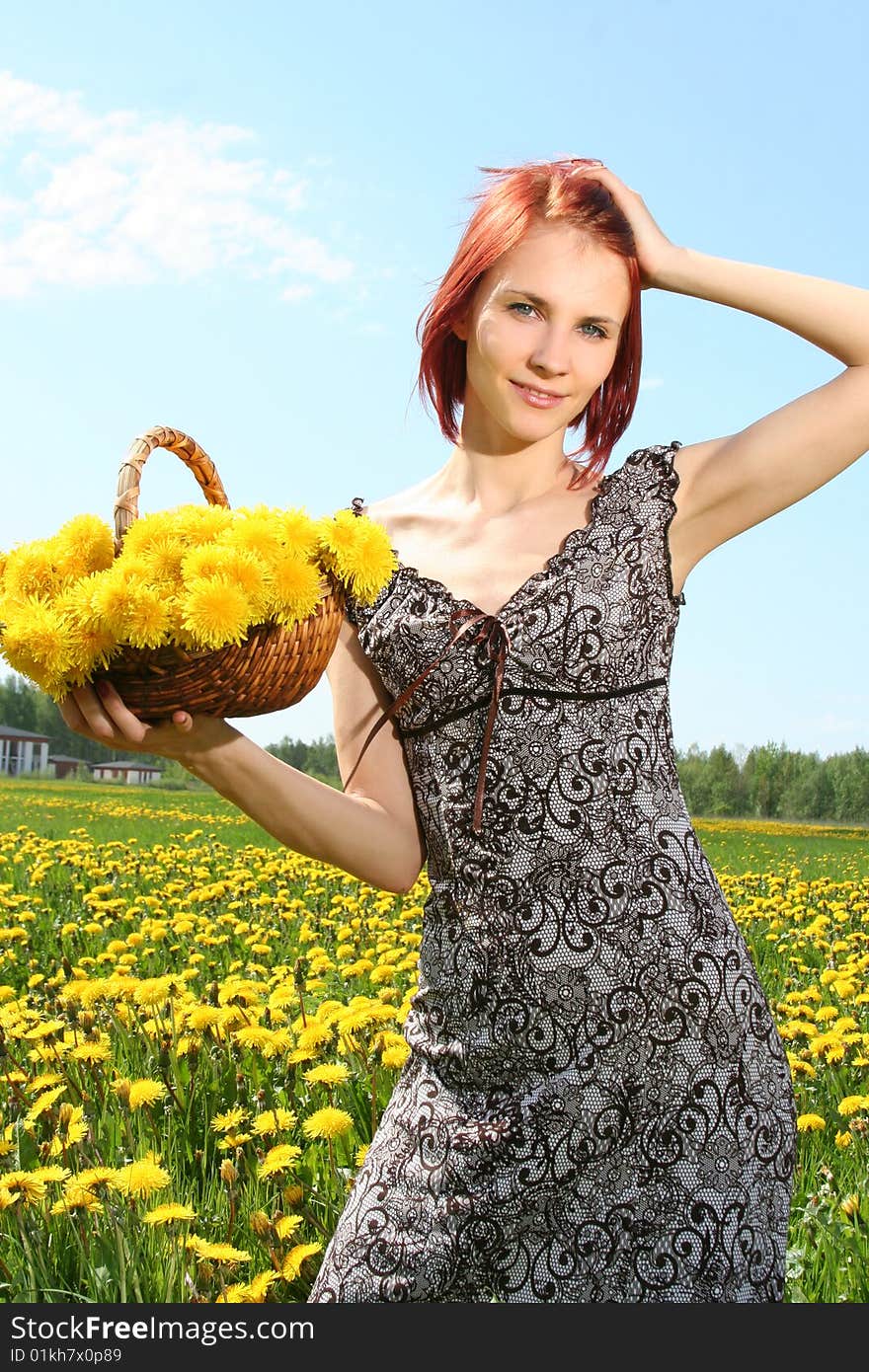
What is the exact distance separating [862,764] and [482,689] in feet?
47.8

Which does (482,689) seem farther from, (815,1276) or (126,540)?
(815,1276)

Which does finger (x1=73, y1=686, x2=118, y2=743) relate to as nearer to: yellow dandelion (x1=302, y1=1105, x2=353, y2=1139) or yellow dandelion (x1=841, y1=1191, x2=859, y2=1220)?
yellow dandelion (x1=302, y1=1105, x2=353, y2=1139)

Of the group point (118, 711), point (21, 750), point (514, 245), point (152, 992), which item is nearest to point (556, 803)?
point (118, 711)

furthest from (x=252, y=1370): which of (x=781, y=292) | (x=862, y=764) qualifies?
(x=862, y=764)

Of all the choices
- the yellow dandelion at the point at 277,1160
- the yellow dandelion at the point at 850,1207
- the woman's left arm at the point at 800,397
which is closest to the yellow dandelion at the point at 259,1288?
the yellow dandelion at the point at 277,1160

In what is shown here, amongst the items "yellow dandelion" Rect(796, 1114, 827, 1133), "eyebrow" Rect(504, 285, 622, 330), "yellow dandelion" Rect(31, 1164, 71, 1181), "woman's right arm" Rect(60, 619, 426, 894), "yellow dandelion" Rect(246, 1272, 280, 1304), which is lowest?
"yellow dandelion" Rect(246, 1272, 280, 1304)

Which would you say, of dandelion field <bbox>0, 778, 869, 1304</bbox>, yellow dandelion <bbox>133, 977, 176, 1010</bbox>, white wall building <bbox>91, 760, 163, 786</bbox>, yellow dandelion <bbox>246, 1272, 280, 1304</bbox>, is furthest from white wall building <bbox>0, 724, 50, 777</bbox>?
yellow dandelion <bbox>246, 1272, 280, 1304</bbox>

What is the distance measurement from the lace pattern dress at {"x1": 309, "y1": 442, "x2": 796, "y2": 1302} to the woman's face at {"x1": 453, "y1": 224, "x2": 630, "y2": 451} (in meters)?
0.27

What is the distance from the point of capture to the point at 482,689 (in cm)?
213

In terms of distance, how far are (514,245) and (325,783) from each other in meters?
0.98

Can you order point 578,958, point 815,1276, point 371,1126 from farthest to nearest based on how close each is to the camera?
point 371,1126, point 815,1276, point 578,958

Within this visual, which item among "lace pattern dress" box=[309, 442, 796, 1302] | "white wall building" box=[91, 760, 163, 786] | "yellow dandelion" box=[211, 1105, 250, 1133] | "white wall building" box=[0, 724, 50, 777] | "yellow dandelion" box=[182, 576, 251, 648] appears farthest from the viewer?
"white wall building" box=[0, 724, 50, 777]

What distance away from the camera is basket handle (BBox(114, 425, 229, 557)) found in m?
1.86

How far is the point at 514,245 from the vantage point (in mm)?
2211
